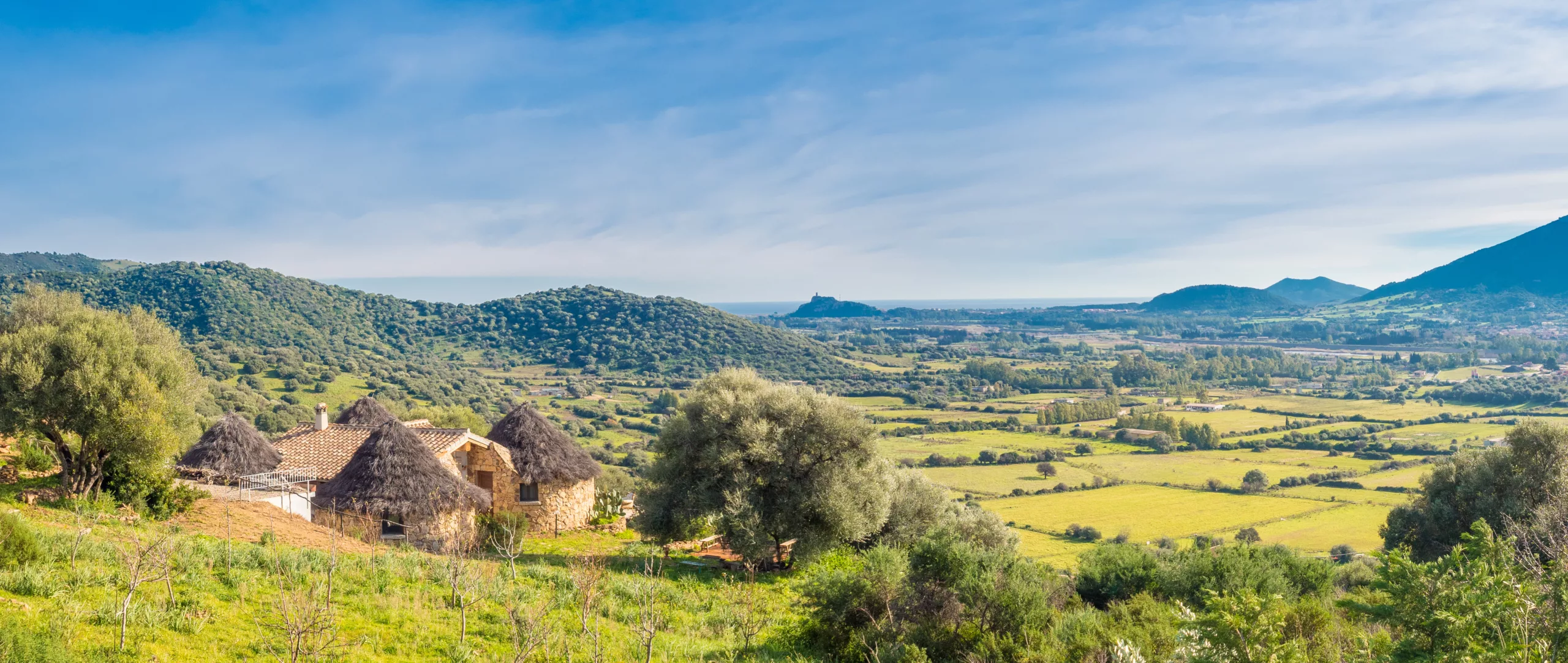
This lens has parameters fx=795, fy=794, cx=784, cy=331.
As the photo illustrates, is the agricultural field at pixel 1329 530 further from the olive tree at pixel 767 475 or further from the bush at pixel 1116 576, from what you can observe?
the olive tree at pixel 767 475

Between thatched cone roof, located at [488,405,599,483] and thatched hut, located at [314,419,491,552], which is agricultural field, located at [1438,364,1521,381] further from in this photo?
thatched hut, located at [314,419,491,552]

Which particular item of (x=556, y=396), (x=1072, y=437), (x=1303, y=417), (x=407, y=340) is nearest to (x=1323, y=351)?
(x=1303, y=417)

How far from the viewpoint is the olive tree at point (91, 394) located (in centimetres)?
1571

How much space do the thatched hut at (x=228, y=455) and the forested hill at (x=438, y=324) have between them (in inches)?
2372

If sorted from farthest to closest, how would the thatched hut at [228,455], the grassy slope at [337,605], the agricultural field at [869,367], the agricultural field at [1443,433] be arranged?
the agricultural field at [869,367]
the agricultural field at [1443,433]
the thatched hut at [228,455]
the grassy slope at [337,605]

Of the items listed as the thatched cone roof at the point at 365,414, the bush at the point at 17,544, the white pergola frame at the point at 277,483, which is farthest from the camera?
the thatched cone roof at the point at 365,414

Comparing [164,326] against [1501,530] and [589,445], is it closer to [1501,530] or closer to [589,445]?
[1501,530]

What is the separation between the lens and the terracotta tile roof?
2397cm

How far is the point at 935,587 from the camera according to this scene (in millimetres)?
12688

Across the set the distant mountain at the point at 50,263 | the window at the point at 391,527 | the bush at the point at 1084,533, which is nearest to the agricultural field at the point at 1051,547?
the bush at the point at 1084,533

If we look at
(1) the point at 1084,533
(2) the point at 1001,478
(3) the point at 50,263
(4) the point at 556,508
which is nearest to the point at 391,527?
(4) the point at 556,508

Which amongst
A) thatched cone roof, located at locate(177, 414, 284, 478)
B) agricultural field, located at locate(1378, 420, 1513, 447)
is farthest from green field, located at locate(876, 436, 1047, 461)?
thatched cone roof, located at locate(177, 414, 284, 478)

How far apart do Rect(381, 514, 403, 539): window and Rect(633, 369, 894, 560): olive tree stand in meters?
6.15

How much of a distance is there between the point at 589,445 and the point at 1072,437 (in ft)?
155
